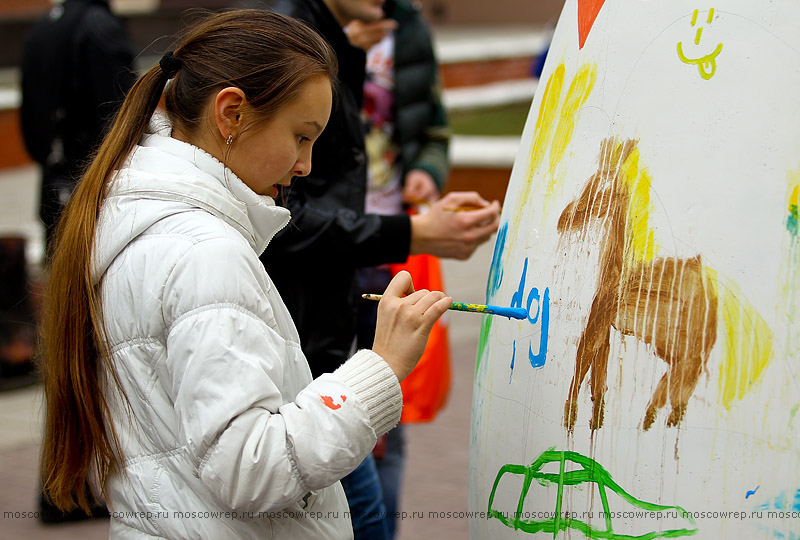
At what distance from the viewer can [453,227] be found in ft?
7.72

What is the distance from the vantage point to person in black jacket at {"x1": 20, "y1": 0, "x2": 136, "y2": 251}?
3652 millimetres

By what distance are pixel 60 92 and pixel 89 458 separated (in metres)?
2.43

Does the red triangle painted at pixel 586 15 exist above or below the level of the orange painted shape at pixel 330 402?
above

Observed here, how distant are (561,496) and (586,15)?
820 millimetres

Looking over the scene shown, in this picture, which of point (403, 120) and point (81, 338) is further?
point (403, 120)

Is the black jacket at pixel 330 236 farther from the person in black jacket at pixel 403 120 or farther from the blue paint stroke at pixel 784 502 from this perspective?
the blue paint stroke at pixel 784 502

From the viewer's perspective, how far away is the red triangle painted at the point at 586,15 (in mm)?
1696

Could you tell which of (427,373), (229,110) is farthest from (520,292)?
(427,373)

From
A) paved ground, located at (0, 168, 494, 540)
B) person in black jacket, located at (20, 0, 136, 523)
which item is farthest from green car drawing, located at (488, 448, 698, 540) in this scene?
person in black jacket, located at (20, 0, 136, 523)

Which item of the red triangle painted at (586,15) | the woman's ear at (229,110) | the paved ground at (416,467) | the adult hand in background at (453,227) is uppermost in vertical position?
the red triangle painted at (586,15)

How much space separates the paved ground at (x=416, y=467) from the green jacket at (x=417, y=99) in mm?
1374

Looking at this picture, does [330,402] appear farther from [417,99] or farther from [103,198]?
[417,99]

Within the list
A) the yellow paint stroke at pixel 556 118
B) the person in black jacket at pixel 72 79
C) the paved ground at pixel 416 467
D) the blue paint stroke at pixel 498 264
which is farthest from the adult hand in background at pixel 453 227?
the person in black jacket at pixel 72 79

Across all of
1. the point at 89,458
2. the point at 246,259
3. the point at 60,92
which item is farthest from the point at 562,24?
the point at 60,92
